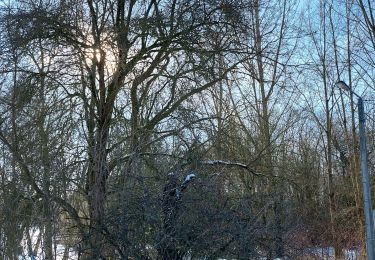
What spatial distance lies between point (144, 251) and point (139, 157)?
5.95 ft

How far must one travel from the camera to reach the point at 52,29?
983 cm

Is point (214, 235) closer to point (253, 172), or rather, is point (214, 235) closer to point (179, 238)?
point (179, 238)

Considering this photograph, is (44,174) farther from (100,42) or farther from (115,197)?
(100,42)

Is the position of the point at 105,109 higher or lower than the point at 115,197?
higher

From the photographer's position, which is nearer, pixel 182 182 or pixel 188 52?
pixel 182 182

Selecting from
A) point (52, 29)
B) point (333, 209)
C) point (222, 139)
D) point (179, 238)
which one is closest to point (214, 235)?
point (179, 238)

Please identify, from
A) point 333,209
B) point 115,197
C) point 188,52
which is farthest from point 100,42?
point 333,209

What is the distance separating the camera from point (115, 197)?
779 centimetres

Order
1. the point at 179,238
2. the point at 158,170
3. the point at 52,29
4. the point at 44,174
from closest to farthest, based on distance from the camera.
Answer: the point at 179,238 < the point at 158,170 < the point at 44,174 < the point at 52,29

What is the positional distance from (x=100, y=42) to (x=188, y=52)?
182cm

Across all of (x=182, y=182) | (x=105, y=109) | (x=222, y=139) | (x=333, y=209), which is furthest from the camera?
(x=333, y=209)

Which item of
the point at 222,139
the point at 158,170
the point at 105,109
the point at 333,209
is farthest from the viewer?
the point at 333,209

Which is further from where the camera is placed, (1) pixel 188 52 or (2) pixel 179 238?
(1) pixel 188 52

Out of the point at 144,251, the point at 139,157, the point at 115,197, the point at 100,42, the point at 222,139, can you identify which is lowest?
the point at 144,251
